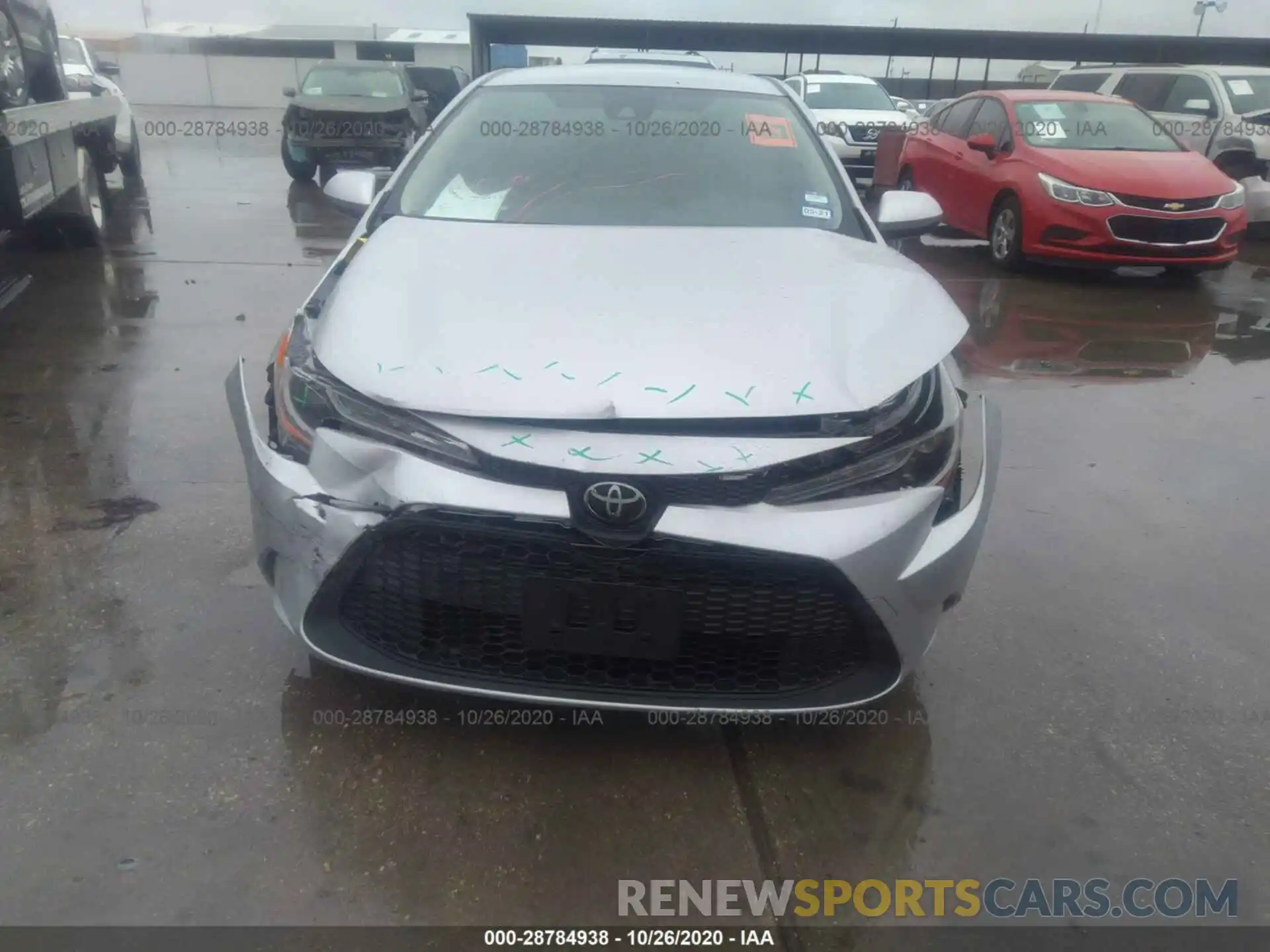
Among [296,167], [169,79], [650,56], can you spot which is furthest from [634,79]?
[169,79]

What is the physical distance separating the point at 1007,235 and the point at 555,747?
22.7 ft

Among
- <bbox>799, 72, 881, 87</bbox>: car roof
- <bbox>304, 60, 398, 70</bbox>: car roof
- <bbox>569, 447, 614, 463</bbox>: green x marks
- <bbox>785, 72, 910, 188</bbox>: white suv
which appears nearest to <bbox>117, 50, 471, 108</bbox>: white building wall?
<bbox>304, 60, 398, 70</bbox>: car roof

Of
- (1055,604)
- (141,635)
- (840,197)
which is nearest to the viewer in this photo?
(141,635)

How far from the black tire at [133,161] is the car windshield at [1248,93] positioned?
11255 millimetres

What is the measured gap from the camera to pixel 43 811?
2012mm

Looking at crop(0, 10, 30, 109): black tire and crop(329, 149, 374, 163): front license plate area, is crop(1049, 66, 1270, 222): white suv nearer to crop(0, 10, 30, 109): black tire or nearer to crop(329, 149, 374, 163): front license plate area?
crop(0, 10, 30, 109): black tire

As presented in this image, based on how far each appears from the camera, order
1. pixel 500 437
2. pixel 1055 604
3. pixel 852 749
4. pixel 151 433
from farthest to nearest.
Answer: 1. pixel 151 433
2. pixel 1055 604
3. pixel 852 749
4. pixel 500 437

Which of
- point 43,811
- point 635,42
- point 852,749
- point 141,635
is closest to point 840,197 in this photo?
point 852,749

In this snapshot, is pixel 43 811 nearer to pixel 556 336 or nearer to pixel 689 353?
pixel 556 336

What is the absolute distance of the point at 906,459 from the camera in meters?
2.02

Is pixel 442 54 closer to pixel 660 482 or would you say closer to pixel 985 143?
pixel 985 143

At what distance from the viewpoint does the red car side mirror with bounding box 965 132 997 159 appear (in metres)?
8.08

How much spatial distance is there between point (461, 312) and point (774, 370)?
0.73 metres

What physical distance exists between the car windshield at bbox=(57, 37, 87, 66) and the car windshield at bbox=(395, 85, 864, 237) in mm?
9253
